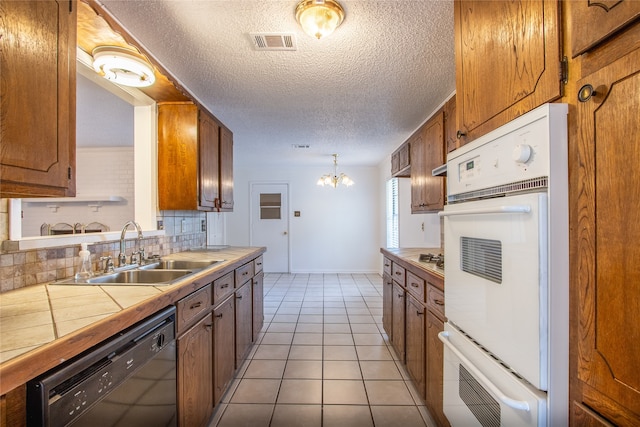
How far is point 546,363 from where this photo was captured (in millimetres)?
737

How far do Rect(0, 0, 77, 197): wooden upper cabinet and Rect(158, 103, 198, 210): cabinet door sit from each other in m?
1.25

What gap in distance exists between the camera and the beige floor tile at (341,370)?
217cm

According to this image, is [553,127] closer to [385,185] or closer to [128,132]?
[128,132]

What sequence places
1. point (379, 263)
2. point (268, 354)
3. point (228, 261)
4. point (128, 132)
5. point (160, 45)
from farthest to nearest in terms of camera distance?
1. point (379, 263)
2. point (128, 132)
3. point (268, 354)
4. point (228, 261)
5. point (160, 45)

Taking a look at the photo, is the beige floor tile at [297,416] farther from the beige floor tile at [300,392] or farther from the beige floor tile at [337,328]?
the beige floor tile at [337,328]

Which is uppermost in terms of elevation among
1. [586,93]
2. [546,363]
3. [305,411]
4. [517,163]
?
[586,93]

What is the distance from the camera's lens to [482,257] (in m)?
1.01

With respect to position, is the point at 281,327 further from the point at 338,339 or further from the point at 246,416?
the point at 246,416

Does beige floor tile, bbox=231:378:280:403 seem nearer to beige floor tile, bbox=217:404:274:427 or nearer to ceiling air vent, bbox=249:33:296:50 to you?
beige floor tile, bbox=217:404:274:427

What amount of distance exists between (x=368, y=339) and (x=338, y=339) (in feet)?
1.00

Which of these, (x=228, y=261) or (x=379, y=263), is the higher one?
(x=228, y=261)

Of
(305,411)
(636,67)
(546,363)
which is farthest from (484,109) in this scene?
(305,411)

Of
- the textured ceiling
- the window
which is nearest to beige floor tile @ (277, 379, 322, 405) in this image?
the textured ceiling

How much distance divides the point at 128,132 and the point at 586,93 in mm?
4449
